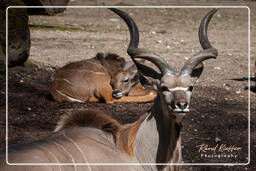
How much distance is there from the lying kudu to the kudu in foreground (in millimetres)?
3433

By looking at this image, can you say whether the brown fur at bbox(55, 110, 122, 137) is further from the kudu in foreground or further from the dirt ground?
the dirt ground

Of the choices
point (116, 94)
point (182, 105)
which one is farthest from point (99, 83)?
point (182, 105)

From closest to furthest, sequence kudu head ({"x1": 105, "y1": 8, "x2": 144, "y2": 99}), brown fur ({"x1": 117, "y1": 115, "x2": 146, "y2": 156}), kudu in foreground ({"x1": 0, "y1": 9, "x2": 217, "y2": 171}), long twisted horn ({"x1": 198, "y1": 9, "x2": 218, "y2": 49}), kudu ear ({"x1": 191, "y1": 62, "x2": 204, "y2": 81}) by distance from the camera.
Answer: kudu in foreground ({"x1": 0, "y1": 9, "x2": 217, "y2": 171}) < brown fur ({"x1": 117, "y1": 115, "x2": 146, "y2": 156}) < kudu ear ({"x1": 191, "y1": 62, "x2": 204, "y2": 81}) < long twisted horn ({"x1": 198, "y1": 9, "x2": 218, "y2": 49}) < kudu head ({"x1": 105, "y1": 8, "x2": 144, "y2": 99})

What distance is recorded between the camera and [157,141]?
3.46m

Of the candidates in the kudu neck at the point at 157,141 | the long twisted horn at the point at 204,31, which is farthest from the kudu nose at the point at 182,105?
the long twisted horn at the point at 204,31

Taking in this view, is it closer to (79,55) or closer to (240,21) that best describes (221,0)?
(79,55)

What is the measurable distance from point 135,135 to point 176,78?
399mm

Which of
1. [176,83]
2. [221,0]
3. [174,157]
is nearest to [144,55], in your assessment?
[176,83]

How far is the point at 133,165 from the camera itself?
340 cm

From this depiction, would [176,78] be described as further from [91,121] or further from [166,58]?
[166,58]

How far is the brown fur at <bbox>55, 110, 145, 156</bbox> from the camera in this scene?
3429 mm

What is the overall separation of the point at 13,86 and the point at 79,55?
8.06 feet

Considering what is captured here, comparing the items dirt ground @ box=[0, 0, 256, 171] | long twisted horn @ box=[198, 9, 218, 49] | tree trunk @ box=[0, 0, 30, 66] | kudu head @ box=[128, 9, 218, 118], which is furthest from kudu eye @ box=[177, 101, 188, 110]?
tree trunk @ box=[0, 0, 30, 66]

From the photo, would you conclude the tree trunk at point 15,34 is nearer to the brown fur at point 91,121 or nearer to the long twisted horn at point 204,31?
the brown fur at point 91,121
